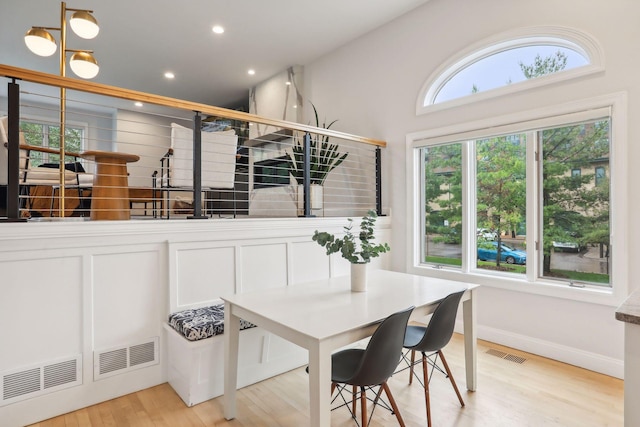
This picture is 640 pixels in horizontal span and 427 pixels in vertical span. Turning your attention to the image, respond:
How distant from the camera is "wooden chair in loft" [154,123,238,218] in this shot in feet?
9.74

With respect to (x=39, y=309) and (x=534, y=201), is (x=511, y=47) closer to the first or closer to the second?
(x=534, y=201)

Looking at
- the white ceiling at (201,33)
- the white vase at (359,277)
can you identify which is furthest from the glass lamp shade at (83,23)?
the white vase at (359,277)

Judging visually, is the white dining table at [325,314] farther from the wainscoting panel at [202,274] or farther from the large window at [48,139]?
the large window at [48,139]

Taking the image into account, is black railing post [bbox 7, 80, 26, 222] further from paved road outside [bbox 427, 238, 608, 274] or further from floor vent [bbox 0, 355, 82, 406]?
paved road outside [bbox 427, 238, 608, 274]

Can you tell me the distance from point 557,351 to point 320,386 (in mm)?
2440

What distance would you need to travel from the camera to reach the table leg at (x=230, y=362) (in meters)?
2.04

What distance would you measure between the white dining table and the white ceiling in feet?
10.1

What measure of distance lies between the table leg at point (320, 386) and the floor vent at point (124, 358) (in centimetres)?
150

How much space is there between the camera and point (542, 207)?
311cm

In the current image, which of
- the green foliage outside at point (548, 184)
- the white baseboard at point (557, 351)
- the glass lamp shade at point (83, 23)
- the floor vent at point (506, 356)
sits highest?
the glass lamp shade at point (83, 23)

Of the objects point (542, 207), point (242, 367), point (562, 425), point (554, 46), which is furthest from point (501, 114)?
point (242, 367)

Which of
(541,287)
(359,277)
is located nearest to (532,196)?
(541,287)

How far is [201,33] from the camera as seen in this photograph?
443cm

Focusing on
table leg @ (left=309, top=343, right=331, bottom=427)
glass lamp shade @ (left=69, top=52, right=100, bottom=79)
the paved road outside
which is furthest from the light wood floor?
glass lamp shade @ (left=69, top=52, right=100, bottom=79)
